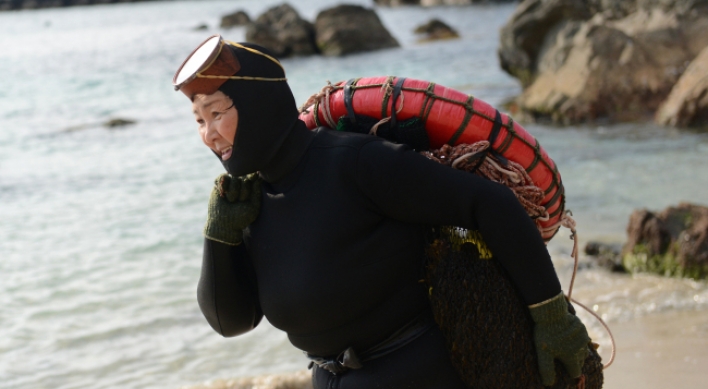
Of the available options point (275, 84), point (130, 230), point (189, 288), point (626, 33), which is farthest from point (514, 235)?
point (626, 33)

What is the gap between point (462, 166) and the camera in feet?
6.88

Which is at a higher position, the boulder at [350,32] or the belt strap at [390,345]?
the belt strap at [390,345]

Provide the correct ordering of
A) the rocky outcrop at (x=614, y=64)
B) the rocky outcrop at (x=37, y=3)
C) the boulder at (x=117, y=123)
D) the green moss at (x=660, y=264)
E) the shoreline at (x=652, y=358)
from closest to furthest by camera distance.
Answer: the shoreline at (x=652, y=358) → the green moss at (x=660, y=264) → the rocky outcrop at (x=614, y=64) → the boulder at (x=117, y=123) → the rocky outcrop at (x=37, y=3)

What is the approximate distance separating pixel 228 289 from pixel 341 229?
1.34ft

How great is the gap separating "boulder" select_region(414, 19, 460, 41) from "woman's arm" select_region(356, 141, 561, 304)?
83.2ft

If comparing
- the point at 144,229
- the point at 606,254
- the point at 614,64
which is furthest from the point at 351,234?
the point at 614,64

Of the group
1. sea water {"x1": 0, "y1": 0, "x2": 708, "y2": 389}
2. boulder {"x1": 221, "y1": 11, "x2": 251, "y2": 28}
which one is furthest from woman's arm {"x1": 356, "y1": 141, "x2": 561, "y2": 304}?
boulder {"x1": 221, "y1": 11, "x2": 251, "y2": 28}

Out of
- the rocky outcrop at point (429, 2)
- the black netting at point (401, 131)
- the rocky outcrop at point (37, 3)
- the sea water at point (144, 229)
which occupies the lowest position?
the rocky outcrop at point (37, 3)

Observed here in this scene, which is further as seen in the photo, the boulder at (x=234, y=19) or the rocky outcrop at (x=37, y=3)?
the rocky outcrop at (x=37, y=3)

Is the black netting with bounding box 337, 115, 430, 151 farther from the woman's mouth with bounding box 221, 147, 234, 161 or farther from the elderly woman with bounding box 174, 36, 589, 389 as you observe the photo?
the woman's mouth with bounding box 221, 147, 234, 161

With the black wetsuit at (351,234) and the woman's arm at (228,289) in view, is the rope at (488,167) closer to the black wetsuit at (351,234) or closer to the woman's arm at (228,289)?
the black wetsuit at (351,234)

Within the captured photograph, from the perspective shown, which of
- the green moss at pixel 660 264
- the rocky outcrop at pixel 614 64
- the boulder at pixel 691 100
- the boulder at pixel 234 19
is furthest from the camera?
the boulder at pixel 234 19

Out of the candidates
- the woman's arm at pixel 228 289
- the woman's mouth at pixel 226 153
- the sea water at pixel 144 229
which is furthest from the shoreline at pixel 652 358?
the woman's mouth at pixel 226 153

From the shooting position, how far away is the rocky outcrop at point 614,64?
1119cm
